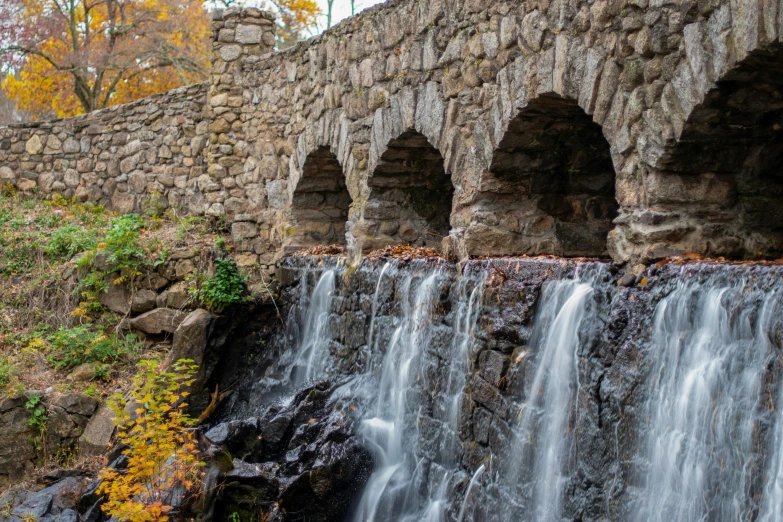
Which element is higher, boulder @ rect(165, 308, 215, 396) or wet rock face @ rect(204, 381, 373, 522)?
boulder @ rect(165, 308, 215, 396)

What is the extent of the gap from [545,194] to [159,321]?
4901mm

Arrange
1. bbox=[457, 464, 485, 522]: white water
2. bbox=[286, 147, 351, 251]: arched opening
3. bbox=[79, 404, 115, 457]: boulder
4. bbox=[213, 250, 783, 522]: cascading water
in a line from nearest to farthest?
bbox=[213, 250, 783, 522]: cascading water, bbox=[457, 464, 485, 522]: white water, bbox=[79, 404, 115, 457]: boulder, bbox=[286, 147, 351, 251]: arched opening

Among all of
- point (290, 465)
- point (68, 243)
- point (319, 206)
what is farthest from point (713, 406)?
point (68, 243)

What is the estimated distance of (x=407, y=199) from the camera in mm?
7895

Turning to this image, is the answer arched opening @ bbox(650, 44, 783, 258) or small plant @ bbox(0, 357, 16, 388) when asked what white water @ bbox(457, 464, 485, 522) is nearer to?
arched opening @ bbox(650, 44, 783, 258)

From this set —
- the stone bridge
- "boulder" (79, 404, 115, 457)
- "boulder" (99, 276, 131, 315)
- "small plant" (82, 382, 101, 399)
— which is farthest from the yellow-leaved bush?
"boulder" (99, 276, 131, 315)

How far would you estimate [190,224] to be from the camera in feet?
34.8

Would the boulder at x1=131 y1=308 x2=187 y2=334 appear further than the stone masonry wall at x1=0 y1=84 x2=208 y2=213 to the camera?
No

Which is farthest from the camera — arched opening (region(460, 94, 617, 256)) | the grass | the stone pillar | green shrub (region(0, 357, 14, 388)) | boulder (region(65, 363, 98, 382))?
the stone pillar

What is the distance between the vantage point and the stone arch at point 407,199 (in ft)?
24.5

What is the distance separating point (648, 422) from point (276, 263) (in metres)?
6.24

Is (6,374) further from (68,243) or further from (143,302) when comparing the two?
(68,243)

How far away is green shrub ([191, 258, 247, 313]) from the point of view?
28.6 feet

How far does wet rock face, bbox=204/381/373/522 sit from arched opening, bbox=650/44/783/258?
271cm
